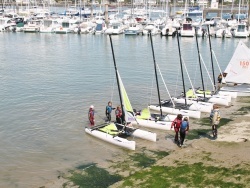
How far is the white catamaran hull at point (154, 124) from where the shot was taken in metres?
27.9

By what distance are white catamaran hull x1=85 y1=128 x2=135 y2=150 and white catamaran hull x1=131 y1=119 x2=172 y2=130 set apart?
3.24 m

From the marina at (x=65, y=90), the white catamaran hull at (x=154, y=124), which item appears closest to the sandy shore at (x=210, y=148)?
the white catamaran hull at (x=154, y=124)

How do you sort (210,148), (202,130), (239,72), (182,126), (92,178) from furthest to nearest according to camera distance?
(239,72) → (202,130) → (182,126) → (210,148) → (92,178)

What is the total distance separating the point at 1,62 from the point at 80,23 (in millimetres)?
54688

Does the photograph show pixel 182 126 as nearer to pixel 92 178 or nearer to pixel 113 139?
pixel 113 139

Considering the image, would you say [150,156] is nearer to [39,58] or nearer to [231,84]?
[231,84]

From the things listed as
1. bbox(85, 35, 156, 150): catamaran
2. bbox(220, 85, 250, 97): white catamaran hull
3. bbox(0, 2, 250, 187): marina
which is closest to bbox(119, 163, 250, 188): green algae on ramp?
bbox(0, 2, 250, 187): marina

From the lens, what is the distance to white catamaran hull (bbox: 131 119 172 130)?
91.5ft

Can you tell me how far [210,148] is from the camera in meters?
21.4

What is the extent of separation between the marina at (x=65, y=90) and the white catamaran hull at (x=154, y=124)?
0.50 meters

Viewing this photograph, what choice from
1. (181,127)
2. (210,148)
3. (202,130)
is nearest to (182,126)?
(181,127)

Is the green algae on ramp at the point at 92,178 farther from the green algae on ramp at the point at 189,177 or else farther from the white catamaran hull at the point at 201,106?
the white catamaran hull at the point at 201,106

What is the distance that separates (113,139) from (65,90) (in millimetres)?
18047

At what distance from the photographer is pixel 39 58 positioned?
212ft
